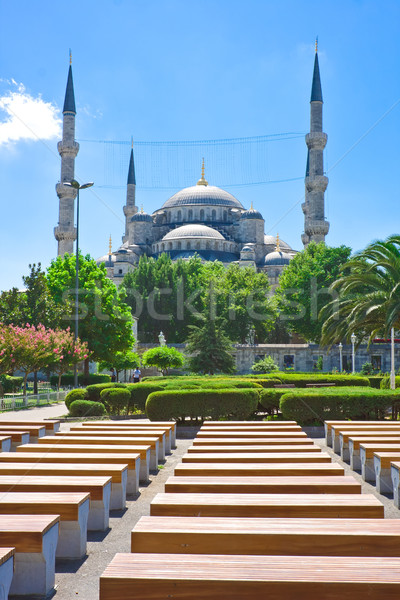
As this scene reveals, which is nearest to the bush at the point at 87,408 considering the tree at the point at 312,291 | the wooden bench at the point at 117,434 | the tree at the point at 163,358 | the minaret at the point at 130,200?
the wooden bench at the point at 117,434

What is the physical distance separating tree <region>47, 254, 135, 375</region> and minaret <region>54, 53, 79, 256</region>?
28553 millimetres

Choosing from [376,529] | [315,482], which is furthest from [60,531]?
[376,529]

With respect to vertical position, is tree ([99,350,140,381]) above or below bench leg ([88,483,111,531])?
above

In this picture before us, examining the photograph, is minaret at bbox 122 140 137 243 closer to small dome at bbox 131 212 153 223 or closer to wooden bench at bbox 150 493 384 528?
small dome at bbox 131 212 153 223

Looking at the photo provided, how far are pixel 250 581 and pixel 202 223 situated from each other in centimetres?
9642

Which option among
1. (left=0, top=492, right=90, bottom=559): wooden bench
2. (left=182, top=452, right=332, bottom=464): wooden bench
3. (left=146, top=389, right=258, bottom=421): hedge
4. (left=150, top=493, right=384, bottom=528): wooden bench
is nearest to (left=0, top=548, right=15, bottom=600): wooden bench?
(left=0, top=492, right=90, bottom=559): wooden bench

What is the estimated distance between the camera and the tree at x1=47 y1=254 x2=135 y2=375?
32562 mm

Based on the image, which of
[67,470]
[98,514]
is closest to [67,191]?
[67,470]

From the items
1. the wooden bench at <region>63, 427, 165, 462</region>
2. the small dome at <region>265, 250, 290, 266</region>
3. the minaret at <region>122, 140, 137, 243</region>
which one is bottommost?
the wooden bench at <region>63, 427, 165, 462</region>

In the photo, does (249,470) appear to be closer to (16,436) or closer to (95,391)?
(16,436)

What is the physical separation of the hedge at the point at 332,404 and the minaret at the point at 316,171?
164 ft

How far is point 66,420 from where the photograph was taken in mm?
16969

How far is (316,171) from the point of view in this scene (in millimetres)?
62781

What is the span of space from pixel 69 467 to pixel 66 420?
11.0 metres
